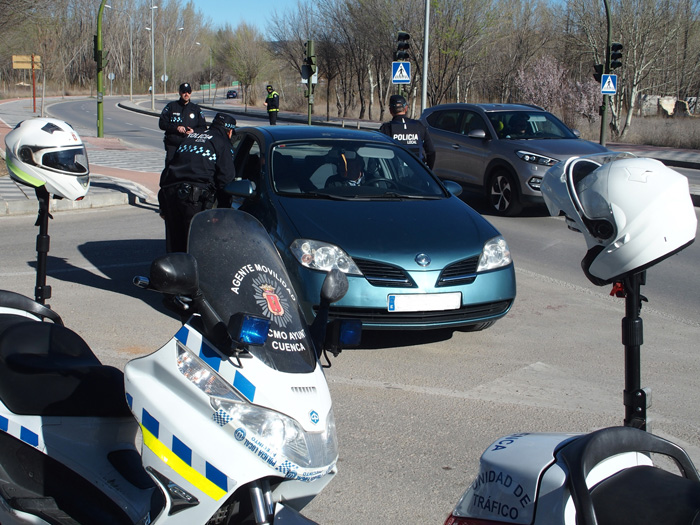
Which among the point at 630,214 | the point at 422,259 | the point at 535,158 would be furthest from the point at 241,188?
the point at 535,158

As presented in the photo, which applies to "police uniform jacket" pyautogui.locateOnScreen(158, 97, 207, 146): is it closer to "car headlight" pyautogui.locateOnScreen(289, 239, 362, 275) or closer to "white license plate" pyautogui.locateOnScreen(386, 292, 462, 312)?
"car headlight" pyautogui.locateOnScreen(289, 239, 362, 275)

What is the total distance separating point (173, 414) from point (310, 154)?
15.8 ft

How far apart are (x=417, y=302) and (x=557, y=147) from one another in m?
7.81

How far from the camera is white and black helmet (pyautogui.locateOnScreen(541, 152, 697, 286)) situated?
7.41 ft

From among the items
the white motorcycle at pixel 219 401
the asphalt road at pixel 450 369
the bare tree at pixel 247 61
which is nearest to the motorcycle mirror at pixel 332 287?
the white motorcycle at pixel 219 401

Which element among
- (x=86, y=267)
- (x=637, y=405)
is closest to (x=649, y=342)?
(x=637, y=405)

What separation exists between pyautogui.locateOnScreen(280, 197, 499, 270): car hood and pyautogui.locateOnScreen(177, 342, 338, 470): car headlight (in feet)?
10.7

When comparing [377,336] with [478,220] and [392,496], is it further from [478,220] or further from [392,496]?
[392,496]

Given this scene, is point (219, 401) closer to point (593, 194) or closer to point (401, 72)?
point (593, 194)

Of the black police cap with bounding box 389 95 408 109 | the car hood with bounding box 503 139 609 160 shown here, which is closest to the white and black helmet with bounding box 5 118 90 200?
the black police cap with bounding box 389 95 408 109

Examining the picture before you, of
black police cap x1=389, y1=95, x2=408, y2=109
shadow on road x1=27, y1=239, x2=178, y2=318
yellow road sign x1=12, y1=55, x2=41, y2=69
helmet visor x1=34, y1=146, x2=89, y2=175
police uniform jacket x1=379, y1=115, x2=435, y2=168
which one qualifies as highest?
yellow road sign x1=12, y1=55, x2=41, y2=69

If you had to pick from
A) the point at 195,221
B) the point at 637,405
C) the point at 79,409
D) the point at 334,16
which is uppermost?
the point at 334,16

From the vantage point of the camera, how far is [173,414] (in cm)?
220

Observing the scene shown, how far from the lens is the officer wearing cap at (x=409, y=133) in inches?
372
